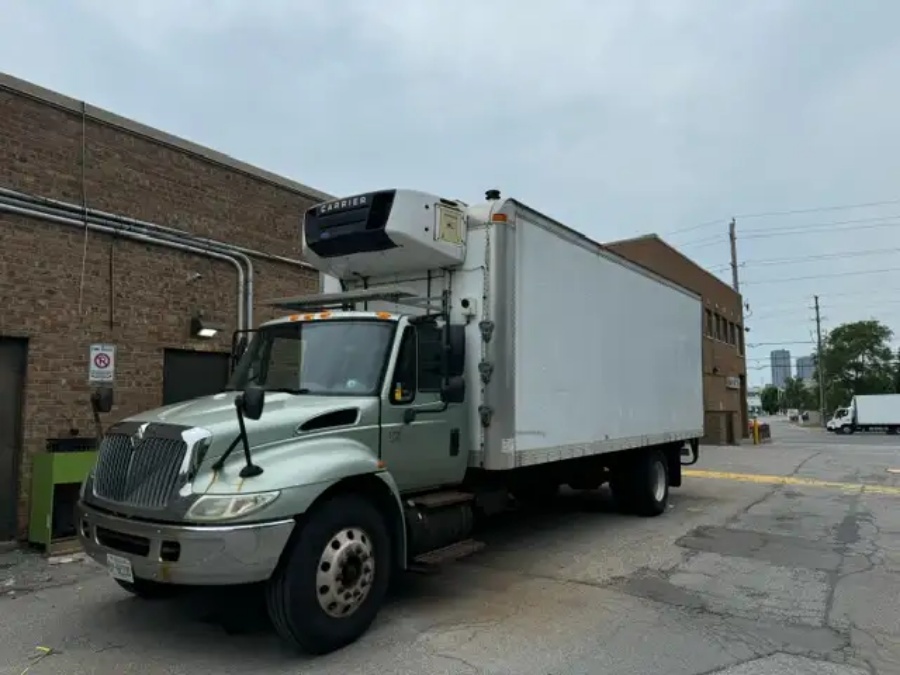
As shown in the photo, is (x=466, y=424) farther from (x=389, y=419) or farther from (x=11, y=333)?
(x=11, y=333)

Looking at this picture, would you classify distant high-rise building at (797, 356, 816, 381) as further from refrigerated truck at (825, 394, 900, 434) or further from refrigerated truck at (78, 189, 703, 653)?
refrigerated truck at (78, 189, 703, 653)

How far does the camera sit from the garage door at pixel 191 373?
384 inches

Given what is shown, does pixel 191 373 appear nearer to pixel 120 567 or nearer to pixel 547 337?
pixel 547 337

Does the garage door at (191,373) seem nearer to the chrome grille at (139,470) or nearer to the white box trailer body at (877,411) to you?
the chrome grille at (139,470)

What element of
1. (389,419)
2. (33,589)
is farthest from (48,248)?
(389,419)

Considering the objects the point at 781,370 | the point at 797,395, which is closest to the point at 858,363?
the point at 797,395

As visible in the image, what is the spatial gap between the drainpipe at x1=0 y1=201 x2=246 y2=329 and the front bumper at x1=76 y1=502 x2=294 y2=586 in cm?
537

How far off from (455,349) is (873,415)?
59343 millimetres

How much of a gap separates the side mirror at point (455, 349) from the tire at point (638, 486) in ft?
16.4

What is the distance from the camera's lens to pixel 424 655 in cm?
461

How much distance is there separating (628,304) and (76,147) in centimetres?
747

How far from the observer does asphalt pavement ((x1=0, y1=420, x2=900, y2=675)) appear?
453 cm

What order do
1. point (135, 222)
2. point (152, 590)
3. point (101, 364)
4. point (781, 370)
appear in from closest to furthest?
point (152, 590) → point (101, 364) → point (135, 222) → point (781, 370)

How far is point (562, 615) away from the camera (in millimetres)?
5496
